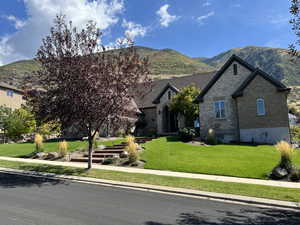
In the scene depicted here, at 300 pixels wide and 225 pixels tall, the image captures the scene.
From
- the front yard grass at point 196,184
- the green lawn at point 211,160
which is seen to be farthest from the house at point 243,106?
the front yard grass at point 196,184

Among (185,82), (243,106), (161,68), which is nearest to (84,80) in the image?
(243,106)

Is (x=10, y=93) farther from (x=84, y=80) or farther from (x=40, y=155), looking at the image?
(x=84, y=80)

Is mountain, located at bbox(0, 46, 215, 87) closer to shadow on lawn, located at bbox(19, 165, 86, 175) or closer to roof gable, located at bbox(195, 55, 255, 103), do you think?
roof gable, located at bbox(195, 55, 255, 103)

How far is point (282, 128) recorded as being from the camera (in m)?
19.8

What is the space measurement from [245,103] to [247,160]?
30.2 ft

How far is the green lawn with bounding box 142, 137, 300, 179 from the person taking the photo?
1161cm

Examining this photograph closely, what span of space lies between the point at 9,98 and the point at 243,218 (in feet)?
175

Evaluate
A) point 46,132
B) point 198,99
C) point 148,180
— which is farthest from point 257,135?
point 46,132

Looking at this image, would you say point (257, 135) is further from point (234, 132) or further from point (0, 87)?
point (0, 87)

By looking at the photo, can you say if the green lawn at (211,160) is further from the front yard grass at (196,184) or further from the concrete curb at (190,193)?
the concrete curb at (190,193)

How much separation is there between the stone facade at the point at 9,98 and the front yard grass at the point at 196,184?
40998 millimetres

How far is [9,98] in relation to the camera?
4797cm

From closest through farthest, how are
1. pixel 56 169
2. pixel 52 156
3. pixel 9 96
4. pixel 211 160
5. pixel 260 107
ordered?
1. pixel 56 169
2. pixel 211 160
3. pixel 52 156
4. pixel 260 107
5. pixel 9 96

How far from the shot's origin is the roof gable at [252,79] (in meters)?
19.9
